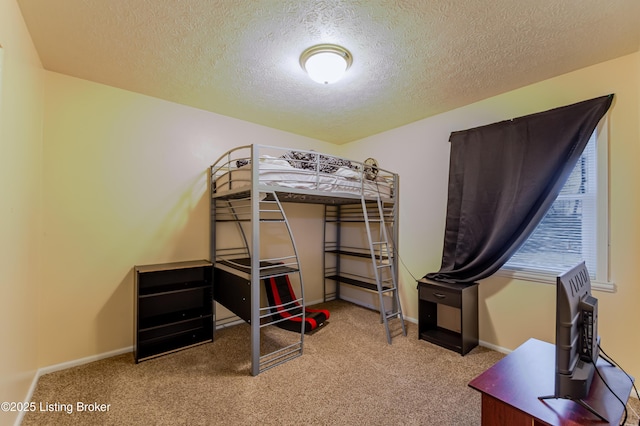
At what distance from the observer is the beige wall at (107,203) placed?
228cm

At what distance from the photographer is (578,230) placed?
2.23 meters

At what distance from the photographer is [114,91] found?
2.53 metres

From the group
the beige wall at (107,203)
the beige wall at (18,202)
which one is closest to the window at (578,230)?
the beige wall at (107,203)

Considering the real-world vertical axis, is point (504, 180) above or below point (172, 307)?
above

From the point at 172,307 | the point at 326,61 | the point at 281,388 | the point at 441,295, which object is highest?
the point at 326,61

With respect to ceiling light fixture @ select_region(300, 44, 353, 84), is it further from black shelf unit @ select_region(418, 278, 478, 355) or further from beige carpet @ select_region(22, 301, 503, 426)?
beige carpet @ select_region(22, 301, 503, 426)

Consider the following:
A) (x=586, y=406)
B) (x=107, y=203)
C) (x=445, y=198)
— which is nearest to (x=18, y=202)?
(x=107, y=203)

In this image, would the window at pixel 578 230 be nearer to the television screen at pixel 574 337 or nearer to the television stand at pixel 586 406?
the television screen at pixel 574 337

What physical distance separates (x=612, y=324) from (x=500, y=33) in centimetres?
225

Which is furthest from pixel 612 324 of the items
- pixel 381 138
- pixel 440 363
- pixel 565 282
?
pixel 381 138

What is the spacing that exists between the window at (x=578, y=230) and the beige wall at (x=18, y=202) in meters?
3.69

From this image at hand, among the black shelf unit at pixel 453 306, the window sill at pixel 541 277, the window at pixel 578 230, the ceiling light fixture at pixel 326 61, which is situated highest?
the ceiling light fixture at pixel 326 61

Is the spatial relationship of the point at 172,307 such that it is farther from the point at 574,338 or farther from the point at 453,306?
the point at 574,338

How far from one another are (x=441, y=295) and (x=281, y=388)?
168cm
